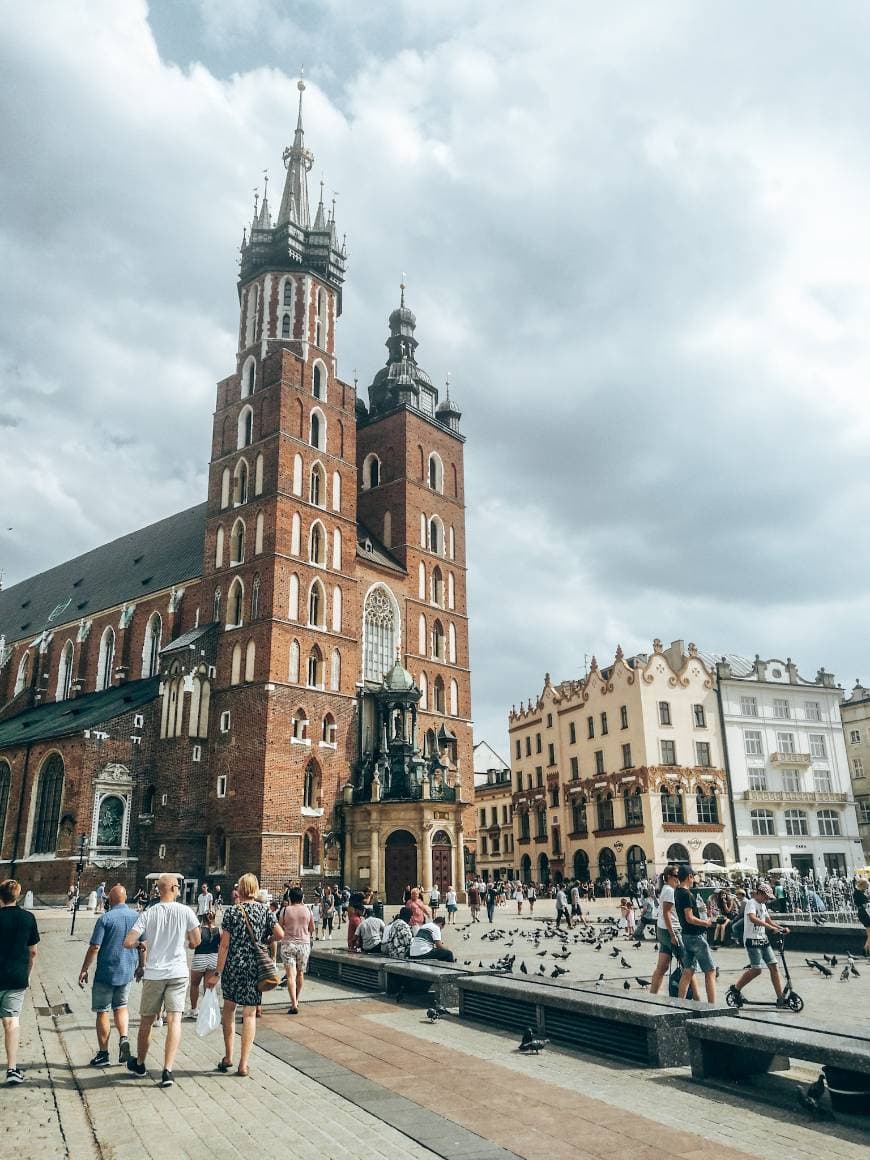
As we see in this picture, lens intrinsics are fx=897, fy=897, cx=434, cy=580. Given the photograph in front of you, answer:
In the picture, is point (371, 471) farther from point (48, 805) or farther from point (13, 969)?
point (13, 969)

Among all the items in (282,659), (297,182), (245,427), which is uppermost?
(297,182)

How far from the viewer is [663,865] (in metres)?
45.8

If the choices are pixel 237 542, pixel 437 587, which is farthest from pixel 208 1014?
pixel 437 587

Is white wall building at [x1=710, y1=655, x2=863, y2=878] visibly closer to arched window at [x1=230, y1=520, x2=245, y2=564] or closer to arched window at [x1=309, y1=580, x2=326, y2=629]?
arched window at [x1=309, y1=580, x2=326, y2=629]

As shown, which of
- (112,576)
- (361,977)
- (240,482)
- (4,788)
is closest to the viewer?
(361,977)

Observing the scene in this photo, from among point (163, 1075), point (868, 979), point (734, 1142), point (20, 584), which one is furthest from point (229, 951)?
point (20, 584)

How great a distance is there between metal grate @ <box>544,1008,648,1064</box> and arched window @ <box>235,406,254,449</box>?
122 feet

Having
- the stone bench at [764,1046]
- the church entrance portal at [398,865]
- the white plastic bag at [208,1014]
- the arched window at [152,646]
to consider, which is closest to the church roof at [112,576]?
the arched window at [152,646]

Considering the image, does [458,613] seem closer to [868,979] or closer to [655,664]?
[655,664]

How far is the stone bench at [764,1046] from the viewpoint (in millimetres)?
6461

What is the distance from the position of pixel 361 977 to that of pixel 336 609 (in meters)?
28.1

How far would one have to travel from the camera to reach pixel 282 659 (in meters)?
38.1

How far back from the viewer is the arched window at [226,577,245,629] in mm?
40156

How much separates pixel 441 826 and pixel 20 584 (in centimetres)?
4397
